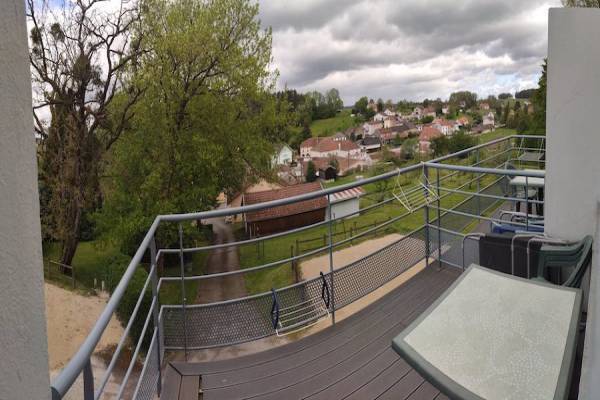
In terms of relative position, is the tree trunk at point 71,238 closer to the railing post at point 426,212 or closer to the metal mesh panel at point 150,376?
the railing post at point 426,212

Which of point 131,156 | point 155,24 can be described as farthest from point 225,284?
point 155,24

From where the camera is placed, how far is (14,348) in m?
0.78

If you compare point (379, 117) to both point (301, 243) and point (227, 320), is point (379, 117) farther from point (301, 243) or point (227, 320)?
point (227, 320)

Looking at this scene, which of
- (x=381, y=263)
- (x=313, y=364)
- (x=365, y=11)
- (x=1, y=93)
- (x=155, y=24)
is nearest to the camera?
(x=1, y=93)

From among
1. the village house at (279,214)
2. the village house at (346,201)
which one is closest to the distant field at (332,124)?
the village house at (346,201)

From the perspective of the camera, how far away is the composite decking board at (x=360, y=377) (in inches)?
102

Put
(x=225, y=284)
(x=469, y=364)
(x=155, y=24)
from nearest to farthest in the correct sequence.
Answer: (x=469, y=364)
(x=155, y=24)
(x=225, y=284)

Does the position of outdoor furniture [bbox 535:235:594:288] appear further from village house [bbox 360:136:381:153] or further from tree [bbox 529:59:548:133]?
village house [bbox 360:136:381:153]

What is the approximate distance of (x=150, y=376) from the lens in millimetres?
2424

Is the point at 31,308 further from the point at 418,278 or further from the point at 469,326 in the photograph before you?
the point at 418,278

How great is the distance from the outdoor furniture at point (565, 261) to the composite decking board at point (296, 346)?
122 cm

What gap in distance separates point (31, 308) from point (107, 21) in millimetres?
18774

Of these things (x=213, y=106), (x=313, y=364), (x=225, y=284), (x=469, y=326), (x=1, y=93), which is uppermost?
(x=213, y=106)

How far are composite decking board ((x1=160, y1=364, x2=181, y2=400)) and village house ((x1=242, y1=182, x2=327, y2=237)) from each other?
70.1 feet
